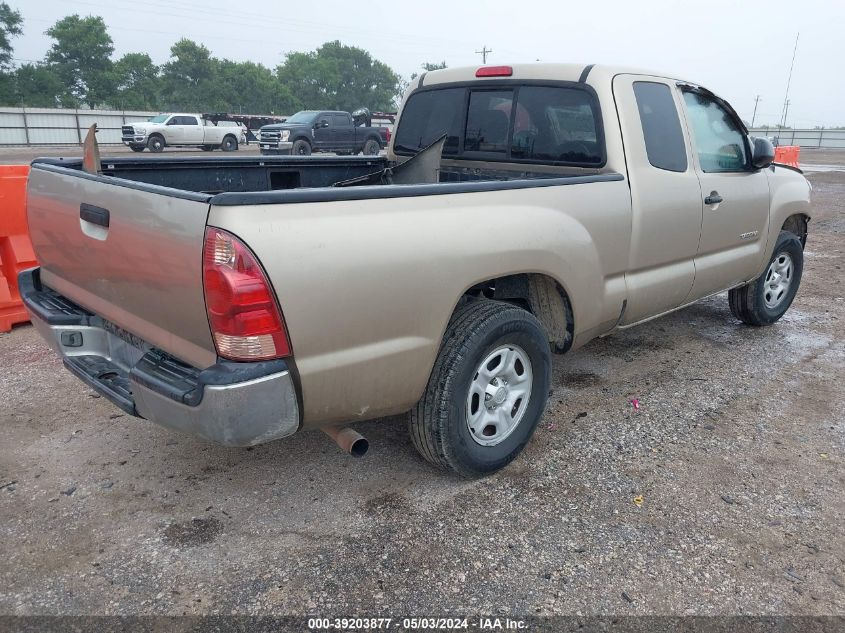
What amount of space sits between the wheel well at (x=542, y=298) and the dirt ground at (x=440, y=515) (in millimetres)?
572

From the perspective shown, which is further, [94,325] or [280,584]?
[94,325]

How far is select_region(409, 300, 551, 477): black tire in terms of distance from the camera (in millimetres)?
2750

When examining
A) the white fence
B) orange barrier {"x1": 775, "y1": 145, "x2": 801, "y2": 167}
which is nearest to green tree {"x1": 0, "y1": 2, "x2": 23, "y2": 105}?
the white fence

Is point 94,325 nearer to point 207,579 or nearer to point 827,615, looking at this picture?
point 207,579

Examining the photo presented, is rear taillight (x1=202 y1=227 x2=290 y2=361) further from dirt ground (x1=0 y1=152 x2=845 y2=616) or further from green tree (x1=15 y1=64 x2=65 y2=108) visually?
green tree (x1=15 y1=64 x2=65 y2=108)

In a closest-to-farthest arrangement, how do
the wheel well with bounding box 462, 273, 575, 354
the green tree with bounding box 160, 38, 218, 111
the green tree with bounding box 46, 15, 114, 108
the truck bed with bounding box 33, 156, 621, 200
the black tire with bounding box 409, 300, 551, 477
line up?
the black tire with bounding box 409, 300, 551, 477, the wheel well with bounding box 462, 273, 575, 354, the truck bed with bounding box 33, 156, 621, 200, the green tree with bounding box 46, 15, 114, 108, the green tree with bounding box 160, 38, 218, 111

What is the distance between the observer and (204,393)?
217cm

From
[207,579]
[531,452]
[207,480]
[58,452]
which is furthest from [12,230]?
[531,452]

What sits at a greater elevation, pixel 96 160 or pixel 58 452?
pixel 96 160

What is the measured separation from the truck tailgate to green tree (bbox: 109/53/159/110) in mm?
67939

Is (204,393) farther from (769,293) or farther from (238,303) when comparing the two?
(769,293)

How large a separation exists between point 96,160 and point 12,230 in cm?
274

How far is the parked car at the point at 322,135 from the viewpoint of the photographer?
24438 mm

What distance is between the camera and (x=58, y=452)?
10.8 feet
